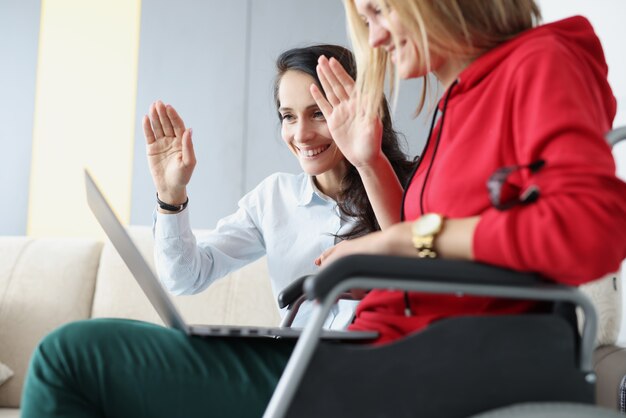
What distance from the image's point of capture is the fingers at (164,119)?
1686 mm

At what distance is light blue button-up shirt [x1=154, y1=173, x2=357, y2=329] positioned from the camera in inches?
71.5

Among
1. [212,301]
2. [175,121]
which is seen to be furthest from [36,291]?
[175,121]

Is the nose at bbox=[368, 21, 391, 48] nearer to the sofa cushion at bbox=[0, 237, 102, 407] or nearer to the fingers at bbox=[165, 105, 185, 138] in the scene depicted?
the fingers at bbox=[165, 105, 185, 138]

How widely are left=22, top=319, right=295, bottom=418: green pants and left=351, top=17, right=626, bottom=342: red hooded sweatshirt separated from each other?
212 millimetres

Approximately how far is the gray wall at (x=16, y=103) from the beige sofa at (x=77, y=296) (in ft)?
3.55

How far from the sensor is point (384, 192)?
1453 millimetres

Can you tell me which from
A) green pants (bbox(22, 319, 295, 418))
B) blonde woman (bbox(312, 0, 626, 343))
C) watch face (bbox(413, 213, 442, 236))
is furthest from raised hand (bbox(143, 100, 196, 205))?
watch face (bbox(413, 213, 442, 236))

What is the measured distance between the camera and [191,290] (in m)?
1.90

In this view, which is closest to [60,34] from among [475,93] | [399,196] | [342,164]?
[342,164]

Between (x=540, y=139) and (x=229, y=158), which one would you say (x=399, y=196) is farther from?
(x=229, y=158)

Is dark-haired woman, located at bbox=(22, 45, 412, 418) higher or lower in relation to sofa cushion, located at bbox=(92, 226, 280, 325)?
higher

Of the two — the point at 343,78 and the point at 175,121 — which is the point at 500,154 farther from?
the point at 175,121

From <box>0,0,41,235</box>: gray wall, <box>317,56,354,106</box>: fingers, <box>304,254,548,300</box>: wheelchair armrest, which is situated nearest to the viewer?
<box>304,254,548,300</box>: wheelchair armrest

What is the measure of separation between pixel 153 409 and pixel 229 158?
286 cm
